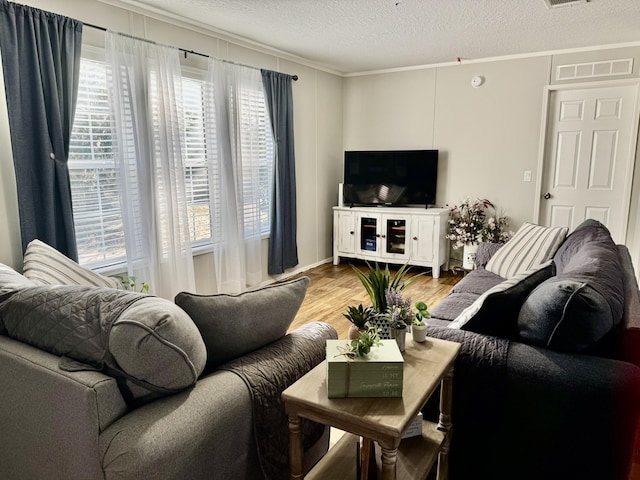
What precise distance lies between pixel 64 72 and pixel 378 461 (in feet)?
9.09

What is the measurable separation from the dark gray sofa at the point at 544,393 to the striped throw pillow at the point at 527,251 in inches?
52.9

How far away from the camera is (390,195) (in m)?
5.40

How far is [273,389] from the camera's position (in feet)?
4.51

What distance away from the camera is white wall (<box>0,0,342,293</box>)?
103 inches

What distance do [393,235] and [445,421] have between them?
3.85 metres

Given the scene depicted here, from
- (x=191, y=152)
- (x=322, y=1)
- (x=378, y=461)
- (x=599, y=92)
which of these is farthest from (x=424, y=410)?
(x=599, y=92)

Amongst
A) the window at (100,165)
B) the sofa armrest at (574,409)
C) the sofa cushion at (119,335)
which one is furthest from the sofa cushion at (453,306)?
the window at (100,165)

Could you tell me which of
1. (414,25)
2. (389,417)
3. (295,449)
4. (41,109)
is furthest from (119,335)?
(414,25)

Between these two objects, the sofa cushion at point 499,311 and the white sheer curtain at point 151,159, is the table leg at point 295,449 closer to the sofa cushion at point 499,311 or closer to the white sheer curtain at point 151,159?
the sofa cushion at point 499,311

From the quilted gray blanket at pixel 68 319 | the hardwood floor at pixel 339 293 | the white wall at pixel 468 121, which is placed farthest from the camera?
the white wall at pixel 468 121

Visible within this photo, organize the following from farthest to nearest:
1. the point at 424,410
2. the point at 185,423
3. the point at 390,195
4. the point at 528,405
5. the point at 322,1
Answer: the point at 390,195, the point at 322,1, the point at 424,410, the point at 528,405, the point at 185,423

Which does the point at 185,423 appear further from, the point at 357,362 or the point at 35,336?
the point at 35,336

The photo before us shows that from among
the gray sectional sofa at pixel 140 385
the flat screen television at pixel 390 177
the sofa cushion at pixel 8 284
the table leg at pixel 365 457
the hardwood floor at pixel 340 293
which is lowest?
the hardwood floor at pixel 340 293

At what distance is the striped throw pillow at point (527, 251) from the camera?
3.05 metres
